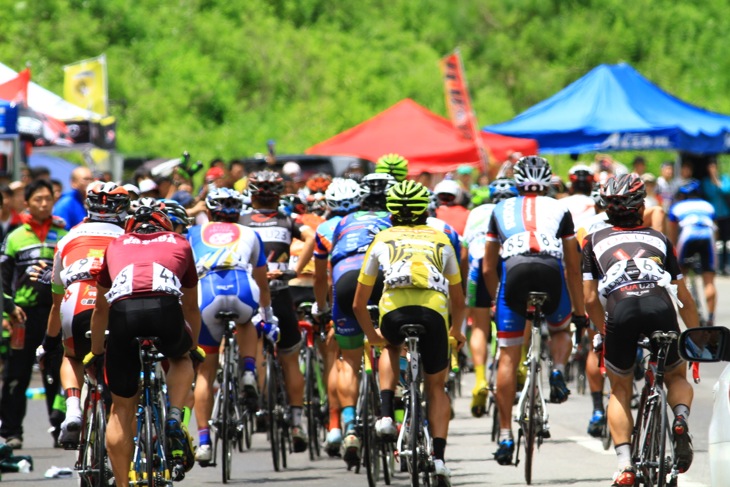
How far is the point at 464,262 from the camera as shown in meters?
11.9

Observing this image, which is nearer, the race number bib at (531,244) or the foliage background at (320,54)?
the race number bib at (531,244)

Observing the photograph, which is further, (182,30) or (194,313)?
(182,30)

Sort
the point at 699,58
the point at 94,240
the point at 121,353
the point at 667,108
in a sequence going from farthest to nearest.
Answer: the point at 699,58, the point at 667,108, the point at 94,240, the point at 121,353

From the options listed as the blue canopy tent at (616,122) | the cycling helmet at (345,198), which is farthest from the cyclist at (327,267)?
the blue canopy tent at (616,122)

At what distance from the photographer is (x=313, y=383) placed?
40.0ft

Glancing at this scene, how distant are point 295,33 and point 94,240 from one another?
4204cm

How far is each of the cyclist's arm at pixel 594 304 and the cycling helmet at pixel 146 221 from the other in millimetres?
2410

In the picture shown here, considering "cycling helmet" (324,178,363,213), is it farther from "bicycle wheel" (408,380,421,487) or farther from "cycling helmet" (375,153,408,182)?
"bicycle wheel" (408,380,421,487)

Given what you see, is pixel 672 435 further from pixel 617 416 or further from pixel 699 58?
pixel 699 58

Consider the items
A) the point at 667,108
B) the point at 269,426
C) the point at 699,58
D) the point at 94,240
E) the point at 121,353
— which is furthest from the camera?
the point at 699,58

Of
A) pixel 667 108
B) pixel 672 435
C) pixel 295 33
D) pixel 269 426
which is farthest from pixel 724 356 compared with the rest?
pixel 295 33

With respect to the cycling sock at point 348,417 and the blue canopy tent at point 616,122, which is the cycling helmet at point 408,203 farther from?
the blue canopy tent at point 616,122

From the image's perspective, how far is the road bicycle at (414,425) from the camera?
9125 millimetres

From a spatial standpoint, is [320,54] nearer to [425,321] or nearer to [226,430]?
[226,430]
